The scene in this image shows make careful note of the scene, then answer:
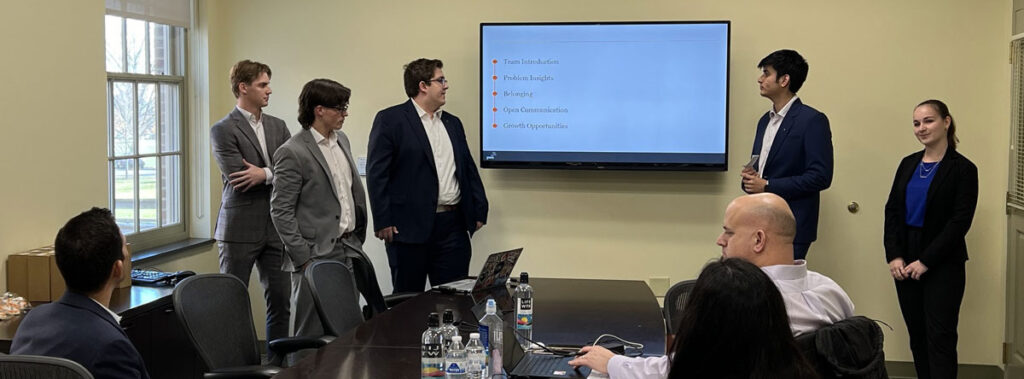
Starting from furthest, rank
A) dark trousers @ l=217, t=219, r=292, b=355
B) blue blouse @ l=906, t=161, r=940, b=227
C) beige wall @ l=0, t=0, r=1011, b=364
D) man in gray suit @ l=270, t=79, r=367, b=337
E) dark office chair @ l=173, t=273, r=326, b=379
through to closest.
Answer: beige wall @ l=0, t=0, r=1011, b=364, dark trousers @ l=217, t=219, r=292, b=355, blue blouse @ l=906, t=161, r=940, b=227, man in gray suit @ l=270, t=79, r=367, b=337, dark office chair @ l=173, t=273, r=326, b=379

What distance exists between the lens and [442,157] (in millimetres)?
5109

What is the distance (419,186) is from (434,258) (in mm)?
402

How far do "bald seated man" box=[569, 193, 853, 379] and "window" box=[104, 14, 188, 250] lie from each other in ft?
10.8

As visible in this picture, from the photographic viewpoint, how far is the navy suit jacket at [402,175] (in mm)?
4973

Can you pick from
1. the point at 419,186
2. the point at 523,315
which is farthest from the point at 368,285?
the point at 523,315

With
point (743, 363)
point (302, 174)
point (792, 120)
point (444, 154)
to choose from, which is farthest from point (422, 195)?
point (743, 363)

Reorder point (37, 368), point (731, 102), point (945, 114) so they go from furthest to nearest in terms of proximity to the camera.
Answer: point (731, 102)
point (945, 114)
point (37, 368)

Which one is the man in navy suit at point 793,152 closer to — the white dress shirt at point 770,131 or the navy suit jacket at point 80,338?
the white dress shirt at point 770,131

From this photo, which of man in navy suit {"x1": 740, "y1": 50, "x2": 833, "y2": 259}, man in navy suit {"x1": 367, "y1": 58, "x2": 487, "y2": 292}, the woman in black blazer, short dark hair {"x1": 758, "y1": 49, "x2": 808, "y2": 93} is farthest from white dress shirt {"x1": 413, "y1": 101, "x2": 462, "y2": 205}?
the woman in black blazer

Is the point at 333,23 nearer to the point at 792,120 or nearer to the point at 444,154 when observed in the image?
the point at 444,154

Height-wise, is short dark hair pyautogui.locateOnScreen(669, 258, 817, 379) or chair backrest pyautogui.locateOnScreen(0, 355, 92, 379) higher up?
short dark hair pyautogui.locateOnScreen(669, 258, 817, 379)

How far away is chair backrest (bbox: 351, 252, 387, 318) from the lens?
4.09 m

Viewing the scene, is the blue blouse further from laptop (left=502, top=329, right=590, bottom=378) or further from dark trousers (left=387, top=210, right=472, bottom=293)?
laptop (left=502, top=329, right=590, bottom=378)

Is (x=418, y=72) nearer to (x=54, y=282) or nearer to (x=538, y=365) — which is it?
(x=54, y=282)
